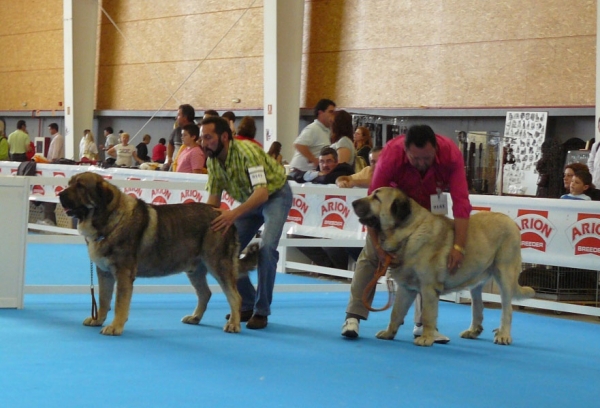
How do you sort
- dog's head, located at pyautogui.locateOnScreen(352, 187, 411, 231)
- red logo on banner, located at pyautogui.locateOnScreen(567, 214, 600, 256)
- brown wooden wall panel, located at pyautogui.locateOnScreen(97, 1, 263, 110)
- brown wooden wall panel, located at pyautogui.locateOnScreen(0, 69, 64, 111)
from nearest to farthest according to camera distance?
Answer: dog's head, located at pyautogui.locateOnScreen(352, 187, 411, 231) → red logo on banner, located at pyautogui.locateOnScreen(567, 214, 600, 256) → brown wooden wall panel, located at pyautogui.locateOnScreen(97, 1, 263, 110) → brown wooden wall panel, located at pyautogui.locateOnScreen(0, 69, 64, 111)

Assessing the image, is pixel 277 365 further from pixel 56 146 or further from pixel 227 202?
pixel 56 146

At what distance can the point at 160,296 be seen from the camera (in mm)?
8930

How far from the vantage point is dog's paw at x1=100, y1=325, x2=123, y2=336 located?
6293 mm

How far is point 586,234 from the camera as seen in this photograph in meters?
8.15

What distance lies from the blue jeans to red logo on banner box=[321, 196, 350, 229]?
3194mm

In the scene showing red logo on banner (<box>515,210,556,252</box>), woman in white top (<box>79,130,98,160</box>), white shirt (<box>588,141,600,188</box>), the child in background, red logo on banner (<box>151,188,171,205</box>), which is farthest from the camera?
woman in white top (<box>79,130,98,160</box>)

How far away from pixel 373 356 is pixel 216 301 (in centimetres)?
309

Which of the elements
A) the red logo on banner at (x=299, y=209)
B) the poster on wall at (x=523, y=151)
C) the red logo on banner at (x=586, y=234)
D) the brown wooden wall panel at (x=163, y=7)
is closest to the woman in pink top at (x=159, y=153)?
the brown wooden wall panel at (x=163, y=7)

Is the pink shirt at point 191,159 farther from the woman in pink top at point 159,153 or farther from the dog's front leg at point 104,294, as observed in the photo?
the woman in pink top at point 159,153

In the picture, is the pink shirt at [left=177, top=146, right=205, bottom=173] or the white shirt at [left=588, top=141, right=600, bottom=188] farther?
the white shirt at [left=588, top=141, right=600, bottom=188]

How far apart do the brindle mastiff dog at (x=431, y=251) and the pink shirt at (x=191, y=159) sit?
4.67 meters

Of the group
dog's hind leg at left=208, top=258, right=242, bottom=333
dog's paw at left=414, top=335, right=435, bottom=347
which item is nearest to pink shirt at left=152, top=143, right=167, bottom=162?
dog's hind leg at left=208, top=258, right=242, bottom=333

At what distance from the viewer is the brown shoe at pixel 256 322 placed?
272 inches

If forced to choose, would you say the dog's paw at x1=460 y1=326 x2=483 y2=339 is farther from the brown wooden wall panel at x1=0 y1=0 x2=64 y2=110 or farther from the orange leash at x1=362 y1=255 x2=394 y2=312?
the brown wooden wall panel at x1=0 y1=0 x2=64 y2=110
